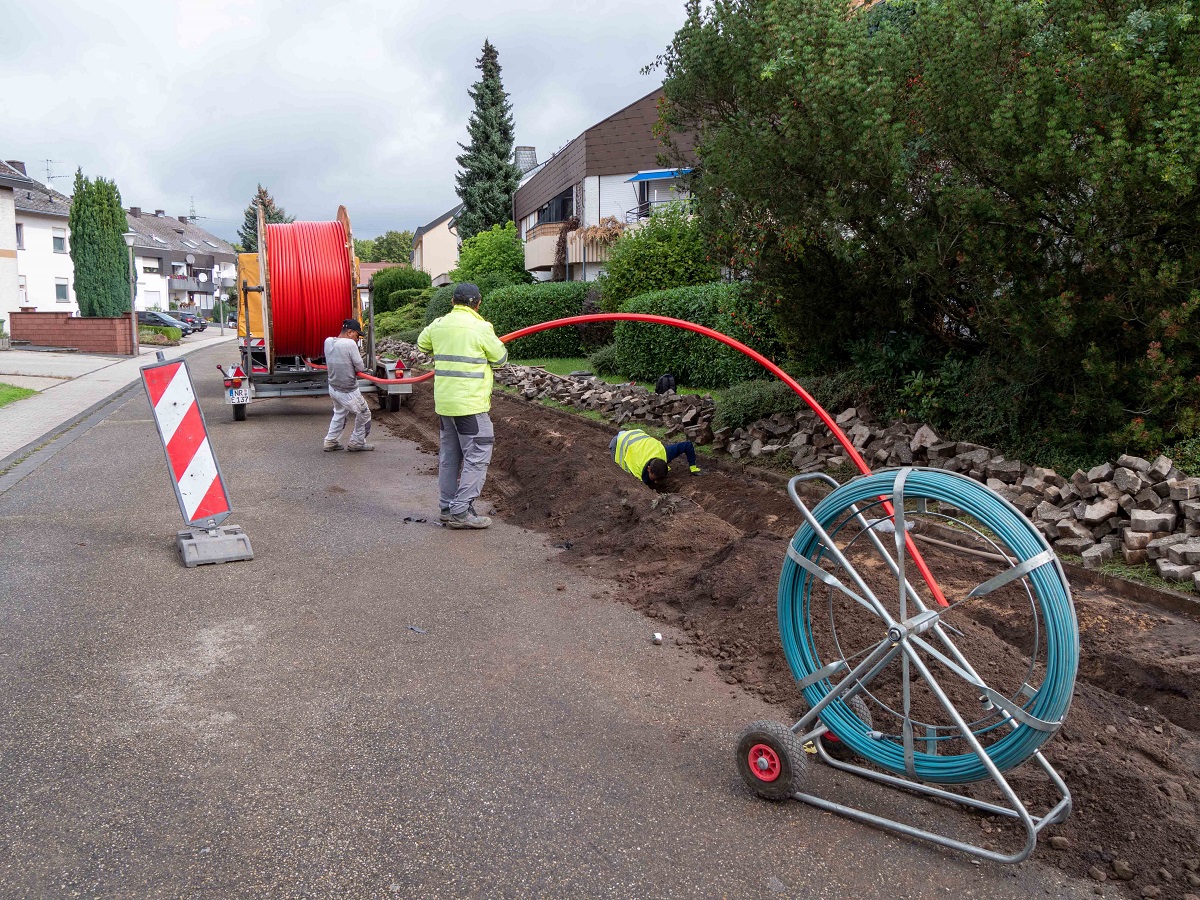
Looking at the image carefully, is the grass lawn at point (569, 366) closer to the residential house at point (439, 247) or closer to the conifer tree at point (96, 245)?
the conifer tree at point (96, 245)

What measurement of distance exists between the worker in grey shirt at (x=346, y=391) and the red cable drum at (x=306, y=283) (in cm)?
327

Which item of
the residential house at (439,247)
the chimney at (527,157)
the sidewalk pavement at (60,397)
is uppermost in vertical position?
the chimney at (527,157)

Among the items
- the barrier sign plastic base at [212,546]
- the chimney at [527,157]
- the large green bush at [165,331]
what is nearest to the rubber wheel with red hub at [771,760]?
the barrier sign plastic base at [212,546]

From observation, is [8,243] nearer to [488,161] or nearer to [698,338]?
[488,161]

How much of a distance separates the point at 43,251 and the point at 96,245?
806 cm

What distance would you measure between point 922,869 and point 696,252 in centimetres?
1839

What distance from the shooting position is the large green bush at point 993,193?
6.18 m

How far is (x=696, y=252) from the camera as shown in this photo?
20609 mm

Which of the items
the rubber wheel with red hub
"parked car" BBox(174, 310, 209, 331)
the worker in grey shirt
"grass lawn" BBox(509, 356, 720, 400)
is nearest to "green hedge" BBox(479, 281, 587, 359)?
"grass lawn" BBox(509, 356, 720, 400)

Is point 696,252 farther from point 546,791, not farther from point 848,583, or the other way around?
point 546,791

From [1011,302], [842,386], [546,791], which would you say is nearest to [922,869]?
[546,791]

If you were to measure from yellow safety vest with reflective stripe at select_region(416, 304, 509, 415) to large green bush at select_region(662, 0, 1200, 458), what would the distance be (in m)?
2.76

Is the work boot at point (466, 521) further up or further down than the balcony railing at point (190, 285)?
further down

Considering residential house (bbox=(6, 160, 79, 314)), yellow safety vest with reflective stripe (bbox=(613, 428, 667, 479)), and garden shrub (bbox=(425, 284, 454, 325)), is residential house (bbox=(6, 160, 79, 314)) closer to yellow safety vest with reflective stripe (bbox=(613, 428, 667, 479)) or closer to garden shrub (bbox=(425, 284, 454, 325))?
garden shrub (bbox=(425, 284, 454, 325))
